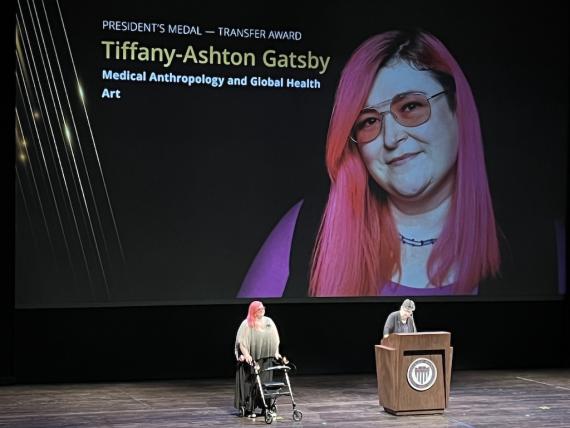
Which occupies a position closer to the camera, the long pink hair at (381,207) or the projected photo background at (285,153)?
the projected photo background at (285,153)

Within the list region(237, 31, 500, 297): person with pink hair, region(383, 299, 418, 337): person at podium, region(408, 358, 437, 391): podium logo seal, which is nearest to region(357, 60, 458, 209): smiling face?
region(237, 31, 500, 297): person with pink hair

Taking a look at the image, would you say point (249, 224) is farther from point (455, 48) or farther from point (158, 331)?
point (455, 48)

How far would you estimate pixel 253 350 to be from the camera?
827 centimetres

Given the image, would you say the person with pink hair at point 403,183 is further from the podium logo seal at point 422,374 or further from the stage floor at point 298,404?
the podium logo seal at point 422,374

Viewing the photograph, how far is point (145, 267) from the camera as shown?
1007cm

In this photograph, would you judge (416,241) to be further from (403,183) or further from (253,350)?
(253,350)

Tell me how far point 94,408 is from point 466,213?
441cm

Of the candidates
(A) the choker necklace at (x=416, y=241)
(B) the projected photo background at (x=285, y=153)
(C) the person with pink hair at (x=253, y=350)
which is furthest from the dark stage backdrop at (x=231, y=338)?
(C) the person with pink hair at (x=253, y=350)

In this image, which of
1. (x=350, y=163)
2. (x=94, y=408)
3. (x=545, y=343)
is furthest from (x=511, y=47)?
(x=94, y=408)

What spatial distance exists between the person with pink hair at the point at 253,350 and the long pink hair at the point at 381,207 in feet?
7.54

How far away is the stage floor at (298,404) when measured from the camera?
809 centimetres

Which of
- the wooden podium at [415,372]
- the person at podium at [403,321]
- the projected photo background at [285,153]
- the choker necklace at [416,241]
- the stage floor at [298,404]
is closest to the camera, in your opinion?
the stage floor at [298,404]

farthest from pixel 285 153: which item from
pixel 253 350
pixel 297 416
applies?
pixel 297 416

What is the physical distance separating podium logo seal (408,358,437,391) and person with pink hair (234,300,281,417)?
1.03m
